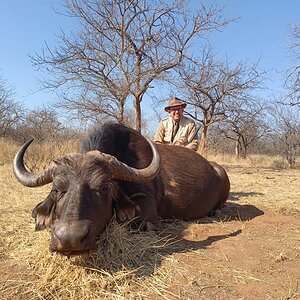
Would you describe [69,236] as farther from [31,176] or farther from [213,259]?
[213,259]

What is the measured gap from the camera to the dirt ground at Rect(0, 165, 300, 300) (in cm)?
331

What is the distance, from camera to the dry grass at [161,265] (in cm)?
328

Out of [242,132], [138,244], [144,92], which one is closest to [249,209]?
[138,244]

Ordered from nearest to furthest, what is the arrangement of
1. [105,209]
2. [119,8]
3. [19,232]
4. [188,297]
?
[188,297] → [105,209] → [19,232] → [119,8]

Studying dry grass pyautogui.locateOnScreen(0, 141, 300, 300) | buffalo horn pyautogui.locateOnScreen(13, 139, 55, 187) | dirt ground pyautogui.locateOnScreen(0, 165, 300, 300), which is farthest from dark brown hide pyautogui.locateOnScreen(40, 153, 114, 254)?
dirt ground pyautogui.locateOnScreen(0, 165, 300, 300)

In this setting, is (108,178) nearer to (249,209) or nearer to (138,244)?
(138,244)

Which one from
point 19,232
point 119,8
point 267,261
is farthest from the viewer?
point 119,8

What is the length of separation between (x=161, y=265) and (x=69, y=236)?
114cm

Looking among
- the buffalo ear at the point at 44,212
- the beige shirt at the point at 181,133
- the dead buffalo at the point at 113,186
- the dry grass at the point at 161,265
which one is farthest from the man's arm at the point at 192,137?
the buffalo ear at the point at 44,212

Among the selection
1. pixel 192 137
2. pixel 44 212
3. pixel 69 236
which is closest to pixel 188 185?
pixel 192 137

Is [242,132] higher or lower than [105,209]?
higher

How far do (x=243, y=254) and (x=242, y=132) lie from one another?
3584 centimetres

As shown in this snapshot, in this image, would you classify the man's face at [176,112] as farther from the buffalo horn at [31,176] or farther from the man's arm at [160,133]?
the buffalo horn at [31,176]

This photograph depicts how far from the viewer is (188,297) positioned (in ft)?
10.5
